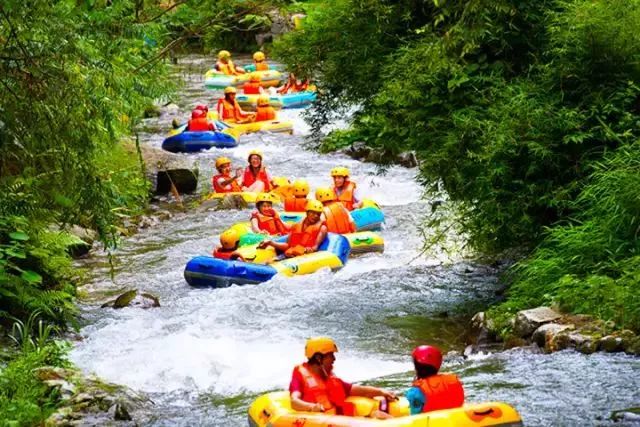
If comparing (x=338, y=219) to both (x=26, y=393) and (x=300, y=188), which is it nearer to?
(x=300, y=188)

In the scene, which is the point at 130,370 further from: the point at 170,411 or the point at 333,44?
the point at 333,44

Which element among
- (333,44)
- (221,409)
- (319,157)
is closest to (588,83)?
(333,44)

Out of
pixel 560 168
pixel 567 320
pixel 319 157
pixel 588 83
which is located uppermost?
pixel 588 83

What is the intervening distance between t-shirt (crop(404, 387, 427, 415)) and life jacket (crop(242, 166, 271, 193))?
10.5 meters

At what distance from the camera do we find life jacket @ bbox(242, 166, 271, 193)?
55.0 ft

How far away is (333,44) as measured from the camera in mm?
11953

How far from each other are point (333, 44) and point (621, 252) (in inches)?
169

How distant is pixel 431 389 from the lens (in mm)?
6355

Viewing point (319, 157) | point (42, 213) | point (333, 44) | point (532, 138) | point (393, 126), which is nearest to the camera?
point (42, 213)

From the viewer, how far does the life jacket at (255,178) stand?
55.0ft

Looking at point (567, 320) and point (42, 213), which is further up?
point (42, 213)

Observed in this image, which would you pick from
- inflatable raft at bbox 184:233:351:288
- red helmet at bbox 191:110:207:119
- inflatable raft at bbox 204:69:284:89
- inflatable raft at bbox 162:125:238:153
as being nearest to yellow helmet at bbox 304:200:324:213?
inflatable raft at bbox 184:233:351:288

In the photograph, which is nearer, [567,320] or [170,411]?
[170,411]

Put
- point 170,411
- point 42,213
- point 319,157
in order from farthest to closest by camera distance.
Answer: point 319,157, point 42,213, point 170,411
